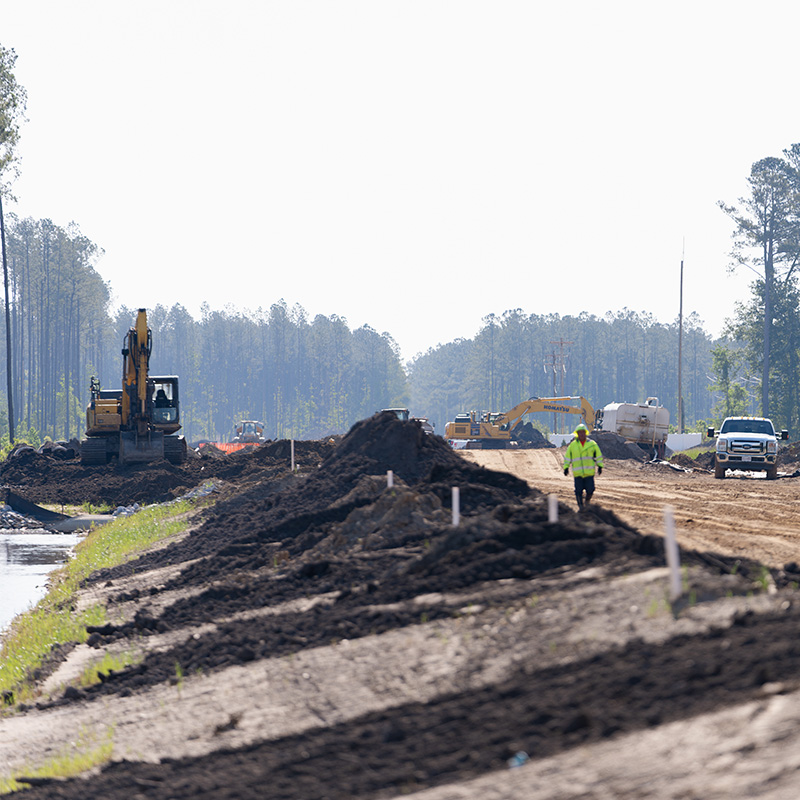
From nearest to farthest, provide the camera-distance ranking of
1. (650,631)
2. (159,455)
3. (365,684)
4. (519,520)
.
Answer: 1. (650,631)
2. (365,684)
3. (519,520)
4. (159,455)

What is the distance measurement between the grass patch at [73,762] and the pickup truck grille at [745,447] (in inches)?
1077

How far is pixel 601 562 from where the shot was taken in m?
11.3

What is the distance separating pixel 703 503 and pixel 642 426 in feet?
85.2

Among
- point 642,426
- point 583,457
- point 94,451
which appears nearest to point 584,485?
point 583,457

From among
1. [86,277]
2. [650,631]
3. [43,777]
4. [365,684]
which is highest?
[86,277]

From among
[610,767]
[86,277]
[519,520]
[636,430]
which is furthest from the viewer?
[86,277]

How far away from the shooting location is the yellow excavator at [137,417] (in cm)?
4000

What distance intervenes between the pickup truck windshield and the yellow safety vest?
1785 cm

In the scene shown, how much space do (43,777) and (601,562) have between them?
19.6ft

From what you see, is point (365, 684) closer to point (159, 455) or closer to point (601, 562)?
point (601, 562)

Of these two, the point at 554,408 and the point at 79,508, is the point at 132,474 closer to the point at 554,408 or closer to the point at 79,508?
the point at 79,508

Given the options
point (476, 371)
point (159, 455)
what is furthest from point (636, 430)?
point (476, 371)

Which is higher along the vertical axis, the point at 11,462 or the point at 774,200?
the point at 774,200

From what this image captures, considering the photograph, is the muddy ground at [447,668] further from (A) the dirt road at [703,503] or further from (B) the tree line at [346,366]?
(B) the tree line at [346,366]
